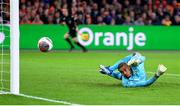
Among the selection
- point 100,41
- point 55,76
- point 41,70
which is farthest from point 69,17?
point 55,76

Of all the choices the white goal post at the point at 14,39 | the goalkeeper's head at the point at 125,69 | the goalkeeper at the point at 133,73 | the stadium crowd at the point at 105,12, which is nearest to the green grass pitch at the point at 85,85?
the goalkeeper at the point at 133,73

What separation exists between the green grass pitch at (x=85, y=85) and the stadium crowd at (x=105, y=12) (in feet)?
24.7

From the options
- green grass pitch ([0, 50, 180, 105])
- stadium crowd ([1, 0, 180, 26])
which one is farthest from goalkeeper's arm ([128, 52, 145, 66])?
stadium crowd ([1, 0, 180, 26])

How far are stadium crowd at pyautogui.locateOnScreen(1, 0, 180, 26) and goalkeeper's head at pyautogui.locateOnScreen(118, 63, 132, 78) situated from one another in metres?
16.1

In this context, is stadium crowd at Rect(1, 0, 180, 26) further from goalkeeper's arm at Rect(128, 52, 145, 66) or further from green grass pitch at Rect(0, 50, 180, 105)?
goalkeeper's arm at Rect(128, 52, 145, 66)

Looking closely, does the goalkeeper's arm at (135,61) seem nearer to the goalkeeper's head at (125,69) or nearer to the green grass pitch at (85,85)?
the goalkeeper's head at (125,69)

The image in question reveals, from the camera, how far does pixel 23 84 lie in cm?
1526

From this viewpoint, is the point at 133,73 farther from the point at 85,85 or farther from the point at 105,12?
the point at 105,12

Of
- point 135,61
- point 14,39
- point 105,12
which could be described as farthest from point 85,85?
point 105,12

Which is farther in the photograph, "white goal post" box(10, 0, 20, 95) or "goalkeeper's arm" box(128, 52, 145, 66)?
"goalkeeper's arm" box(128, 52, 145, 66)

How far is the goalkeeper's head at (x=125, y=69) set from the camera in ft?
46.3

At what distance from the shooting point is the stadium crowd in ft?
102

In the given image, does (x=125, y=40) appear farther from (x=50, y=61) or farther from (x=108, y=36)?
(x=50, y=61)

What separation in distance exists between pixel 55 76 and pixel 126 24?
46.6 ft
